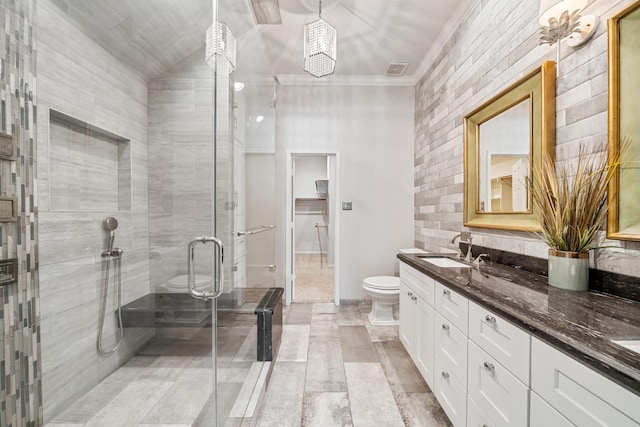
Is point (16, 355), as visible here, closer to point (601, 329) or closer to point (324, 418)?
point (324, 418)

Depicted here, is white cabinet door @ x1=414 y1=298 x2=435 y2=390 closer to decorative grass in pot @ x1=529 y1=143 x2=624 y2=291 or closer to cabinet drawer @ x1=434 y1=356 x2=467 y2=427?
cabinet drawer @ x1=434 y1=356 x2=467 y2=427

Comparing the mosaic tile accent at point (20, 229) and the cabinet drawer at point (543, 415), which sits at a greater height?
the mosaic tile accent at point (20, 229)

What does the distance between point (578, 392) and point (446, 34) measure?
108 inches

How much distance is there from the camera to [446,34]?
7.97 ft

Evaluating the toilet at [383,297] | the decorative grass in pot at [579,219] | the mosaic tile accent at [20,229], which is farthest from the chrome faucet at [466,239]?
the mosaic tile accent at [20,229]

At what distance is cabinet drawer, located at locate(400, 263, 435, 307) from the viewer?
1.65 metres

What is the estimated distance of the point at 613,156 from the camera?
1031mm

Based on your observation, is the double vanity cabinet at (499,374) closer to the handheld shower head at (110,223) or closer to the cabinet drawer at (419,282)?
the cabinet drawer at (419,282)

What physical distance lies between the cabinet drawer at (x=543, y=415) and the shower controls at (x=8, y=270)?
1.81 metres

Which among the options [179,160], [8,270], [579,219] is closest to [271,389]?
[8,270]

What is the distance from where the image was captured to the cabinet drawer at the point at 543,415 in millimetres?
748

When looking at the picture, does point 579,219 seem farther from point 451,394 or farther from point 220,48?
point 220,48

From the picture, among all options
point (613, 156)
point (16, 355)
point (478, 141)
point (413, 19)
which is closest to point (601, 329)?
point (613, 156)

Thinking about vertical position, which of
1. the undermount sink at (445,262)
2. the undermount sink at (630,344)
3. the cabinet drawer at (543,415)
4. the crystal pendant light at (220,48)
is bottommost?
the cabinet drawer at (543,415)
